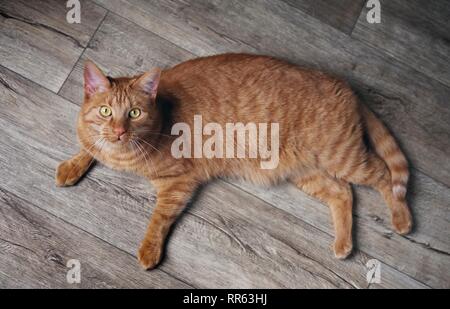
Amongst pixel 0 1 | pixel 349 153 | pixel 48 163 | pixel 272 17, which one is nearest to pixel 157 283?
pixel 48 163

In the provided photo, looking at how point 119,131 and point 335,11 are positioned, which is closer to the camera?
point 119,131

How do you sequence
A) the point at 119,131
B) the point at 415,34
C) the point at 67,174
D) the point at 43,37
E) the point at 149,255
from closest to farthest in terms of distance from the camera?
1. the point at 119,131
2. the point at 149,255
3. the point at 67,174
4. the point at 43,37
5. the point at 415,34

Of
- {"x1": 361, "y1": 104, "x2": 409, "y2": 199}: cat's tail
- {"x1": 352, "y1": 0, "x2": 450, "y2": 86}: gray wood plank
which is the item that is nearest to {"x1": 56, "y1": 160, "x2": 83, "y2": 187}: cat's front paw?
{"x1": 361, "y1": 104, "x2": 409, "y2": 199}: cat's tail

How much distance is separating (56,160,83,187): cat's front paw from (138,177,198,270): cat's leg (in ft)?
1.18

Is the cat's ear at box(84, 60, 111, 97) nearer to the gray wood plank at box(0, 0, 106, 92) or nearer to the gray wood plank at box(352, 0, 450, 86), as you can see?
the gray wood plank at box(0, 0, 106, 92)

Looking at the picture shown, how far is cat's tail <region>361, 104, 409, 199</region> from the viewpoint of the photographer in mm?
2035

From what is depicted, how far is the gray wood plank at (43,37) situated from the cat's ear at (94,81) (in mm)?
505

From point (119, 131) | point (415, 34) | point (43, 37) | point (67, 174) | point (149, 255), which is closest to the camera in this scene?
point (119, 131)

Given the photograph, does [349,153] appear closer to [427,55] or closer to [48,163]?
[427,55]

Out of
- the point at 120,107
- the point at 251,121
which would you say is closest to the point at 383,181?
the point at 251,121

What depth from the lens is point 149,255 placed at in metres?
1.93

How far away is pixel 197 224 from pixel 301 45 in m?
1.11

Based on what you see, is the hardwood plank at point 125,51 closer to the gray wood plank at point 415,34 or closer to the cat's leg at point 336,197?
the cat's leg at point 336,197

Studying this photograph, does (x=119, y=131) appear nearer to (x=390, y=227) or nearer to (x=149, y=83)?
(x=149, y=83)
